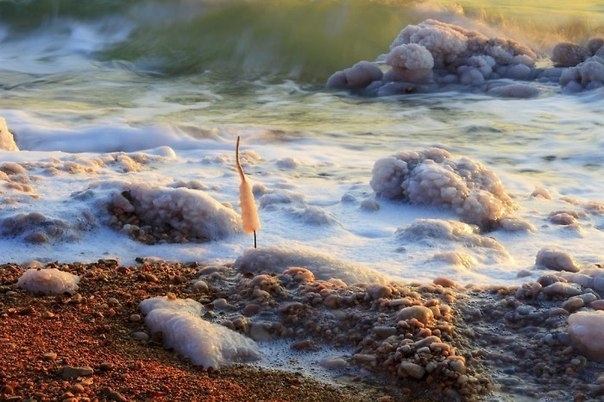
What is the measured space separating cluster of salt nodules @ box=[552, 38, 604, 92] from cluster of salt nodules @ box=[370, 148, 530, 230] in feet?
14.9

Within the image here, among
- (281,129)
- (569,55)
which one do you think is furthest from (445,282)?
(569,55)

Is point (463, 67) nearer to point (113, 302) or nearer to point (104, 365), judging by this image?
point (113, 302)

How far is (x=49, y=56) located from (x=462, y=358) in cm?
959

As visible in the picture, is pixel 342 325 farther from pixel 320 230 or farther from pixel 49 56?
pixel 49 56

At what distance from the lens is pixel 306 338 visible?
2512mm

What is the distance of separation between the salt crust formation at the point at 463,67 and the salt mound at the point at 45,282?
5982mm

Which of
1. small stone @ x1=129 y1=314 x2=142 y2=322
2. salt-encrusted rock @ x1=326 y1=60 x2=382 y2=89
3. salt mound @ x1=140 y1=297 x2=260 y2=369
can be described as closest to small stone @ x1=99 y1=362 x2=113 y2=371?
salt mound @ x1=140 y1=297 x2=260 y2=369

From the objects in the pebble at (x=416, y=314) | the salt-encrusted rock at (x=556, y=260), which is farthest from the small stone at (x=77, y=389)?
the salt-encrusted rock at (x=556, y=260)

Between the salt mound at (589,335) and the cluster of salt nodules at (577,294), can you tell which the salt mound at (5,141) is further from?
the salt mound at (589,335)

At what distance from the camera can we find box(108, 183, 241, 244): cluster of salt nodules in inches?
133

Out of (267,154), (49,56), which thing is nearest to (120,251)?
(267,154)

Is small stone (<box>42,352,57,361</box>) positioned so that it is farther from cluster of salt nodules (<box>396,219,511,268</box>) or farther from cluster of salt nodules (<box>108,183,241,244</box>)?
cluster of salt nodules (<box>396,219,511,268</box>)

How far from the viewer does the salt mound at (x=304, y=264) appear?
9.50 ft

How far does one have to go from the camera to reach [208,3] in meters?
12.2
